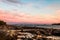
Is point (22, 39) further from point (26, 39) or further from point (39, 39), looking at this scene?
point (39, 39)

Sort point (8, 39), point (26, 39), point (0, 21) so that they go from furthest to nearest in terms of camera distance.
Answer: point (0, 21) < point (26, 39) < point (8, 39)

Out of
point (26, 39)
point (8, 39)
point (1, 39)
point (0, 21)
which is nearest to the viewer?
point (1, 39)

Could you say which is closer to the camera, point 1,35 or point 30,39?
point 1,35

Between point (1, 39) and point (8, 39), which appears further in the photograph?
point (8, 39)

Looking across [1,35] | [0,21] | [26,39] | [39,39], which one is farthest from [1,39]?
[0,21]

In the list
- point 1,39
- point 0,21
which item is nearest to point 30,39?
point 1,39

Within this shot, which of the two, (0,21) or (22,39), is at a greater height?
(0,21)

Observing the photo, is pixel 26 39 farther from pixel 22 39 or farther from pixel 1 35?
pixel 1 35

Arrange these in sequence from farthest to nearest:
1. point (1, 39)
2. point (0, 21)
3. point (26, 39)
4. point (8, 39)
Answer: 1. point (0, 21)
2. point (26, 39)
3. point (8, 39)
4. point (1, 39)
